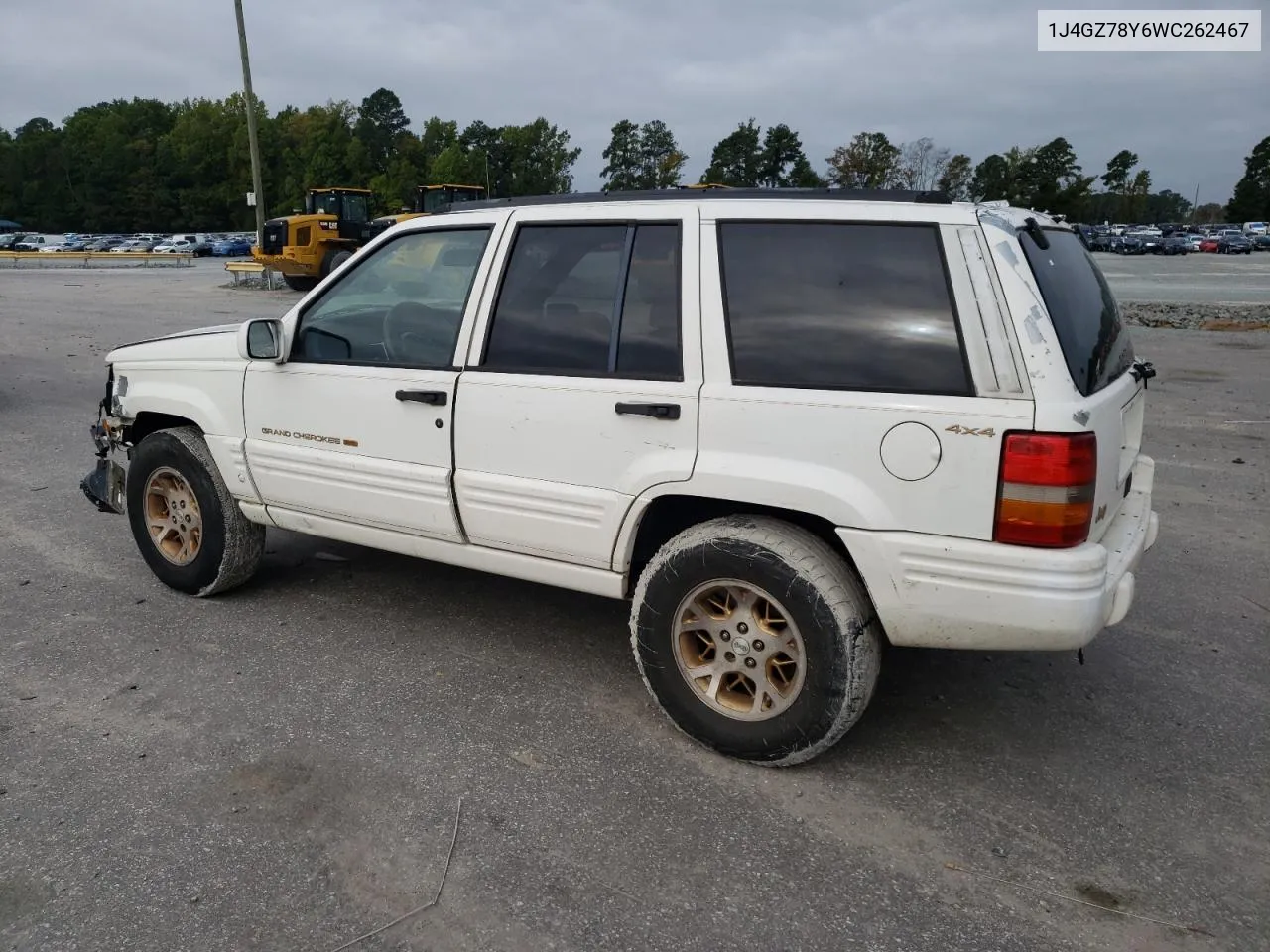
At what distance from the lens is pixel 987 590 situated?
285 cm

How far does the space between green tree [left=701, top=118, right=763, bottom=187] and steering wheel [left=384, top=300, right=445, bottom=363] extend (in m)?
79.1

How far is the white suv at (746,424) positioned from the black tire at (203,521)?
1.46 ft

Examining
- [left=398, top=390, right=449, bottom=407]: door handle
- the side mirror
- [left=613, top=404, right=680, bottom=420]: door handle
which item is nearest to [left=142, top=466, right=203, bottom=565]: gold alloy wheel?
the side mirror

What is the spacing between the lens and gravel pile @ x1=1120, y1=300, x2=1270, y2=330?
16.5 meters

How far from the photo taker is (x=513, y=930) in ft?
8.23

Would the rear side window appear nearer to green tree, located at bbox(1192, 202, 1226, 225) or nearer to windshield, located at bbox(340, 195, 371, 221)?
windshield, located at bbox(340, 195, 371, 221)

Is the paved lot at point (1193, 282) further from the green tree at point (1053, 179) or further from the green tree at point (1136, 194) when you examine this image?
the green tree at point (1136, 194)

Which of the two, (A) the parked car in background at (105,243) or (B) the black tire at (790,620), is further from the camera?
(A) the parked car in background at (105,243)

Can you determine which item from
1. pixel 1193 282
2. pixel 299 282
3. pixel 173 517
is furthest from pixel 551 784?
pixel 1193 282

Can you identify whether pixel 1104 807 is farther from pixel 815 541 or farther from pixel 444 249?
pixel 444 249

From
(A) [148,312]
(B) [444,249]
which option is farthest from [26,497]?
(A) [148,312]

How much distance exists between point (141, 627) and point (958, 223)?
385cm

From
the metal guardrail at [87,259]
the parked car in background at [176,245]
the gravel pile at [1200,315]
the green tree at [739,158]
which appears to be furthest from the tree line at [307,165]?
the gravel pile at [1200,315]

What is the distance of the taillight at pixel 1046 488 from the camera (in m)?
2.75
